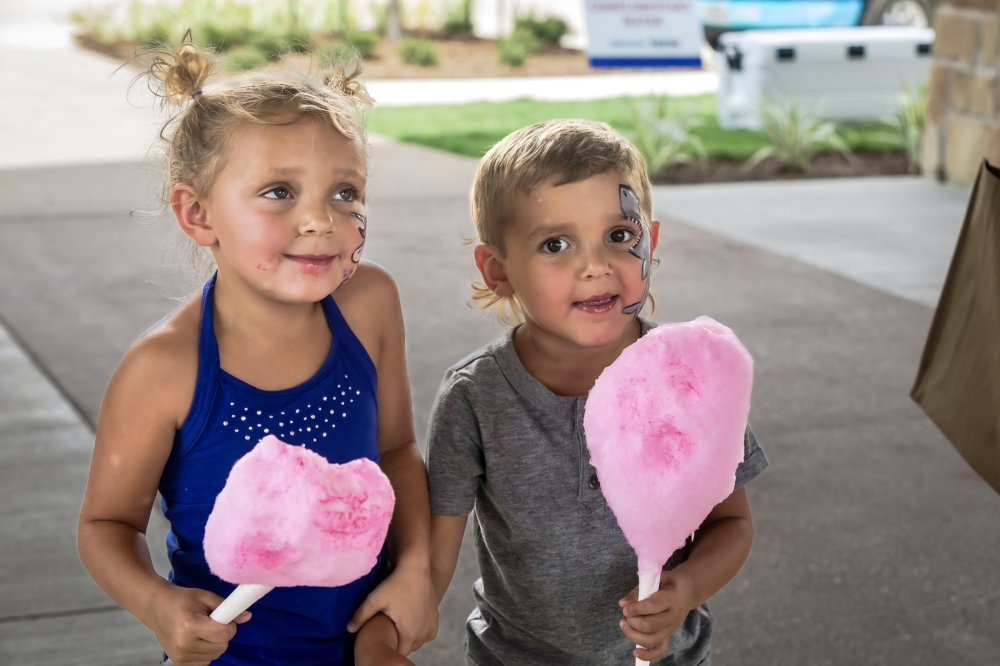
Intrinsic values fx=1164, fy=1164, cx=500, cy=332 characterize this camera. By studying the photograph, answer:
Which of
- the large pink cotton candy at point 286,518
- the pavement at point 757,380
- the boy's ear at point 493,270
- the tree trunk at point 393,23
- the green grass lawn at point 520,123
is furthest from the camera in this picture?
the tree trunk at point 393,23

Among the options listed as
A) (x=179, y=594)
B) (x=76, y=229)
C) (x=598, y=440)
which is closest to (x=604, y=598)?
(x=598, y=440)

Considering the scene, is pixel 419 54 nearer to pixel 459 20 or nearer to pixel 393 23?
pixel 393 23

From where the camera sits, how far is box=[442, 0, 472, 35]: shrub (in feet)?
60.3

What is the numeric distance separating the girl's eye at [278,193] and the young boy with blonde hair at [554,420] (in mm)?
334

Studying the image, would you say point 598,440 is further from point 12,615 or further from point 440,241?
point 440,241

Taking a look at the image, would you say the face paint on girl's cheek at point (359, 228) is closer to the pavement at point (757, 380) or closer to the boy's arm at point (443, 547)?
the pavement at point (757, 380)

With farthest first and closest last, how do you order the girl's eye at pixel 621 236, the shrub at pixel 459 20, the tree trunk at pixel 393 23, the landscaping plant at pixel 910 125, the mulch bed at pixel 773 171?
1. the shrub at pixel 459 20
2. the tree trunk at pixel 393 23
3. the landscaping plant at pixel 910 125
4. the mulch bed at pixel 773 171
5. the girl's eye at pixel 621 236

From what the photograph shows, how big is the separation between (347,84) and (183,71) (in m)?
0.22

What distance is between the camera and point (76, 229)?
6.83 m

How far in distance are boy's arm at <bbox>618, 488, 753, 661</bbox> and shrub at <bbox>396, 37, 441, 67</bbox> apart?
14.3 meters

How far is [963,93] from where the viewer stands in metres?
7.55

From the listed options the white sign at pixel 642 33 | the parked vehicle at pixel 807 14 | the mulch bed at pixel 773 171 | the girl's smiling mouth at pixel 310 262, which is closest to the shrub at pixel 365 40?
the parked vehicle at pixel 807 14

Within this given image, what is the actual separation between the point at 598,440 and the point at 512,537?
1.03ft

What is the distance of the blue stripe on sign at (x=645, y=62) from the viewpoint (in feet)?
29.1
